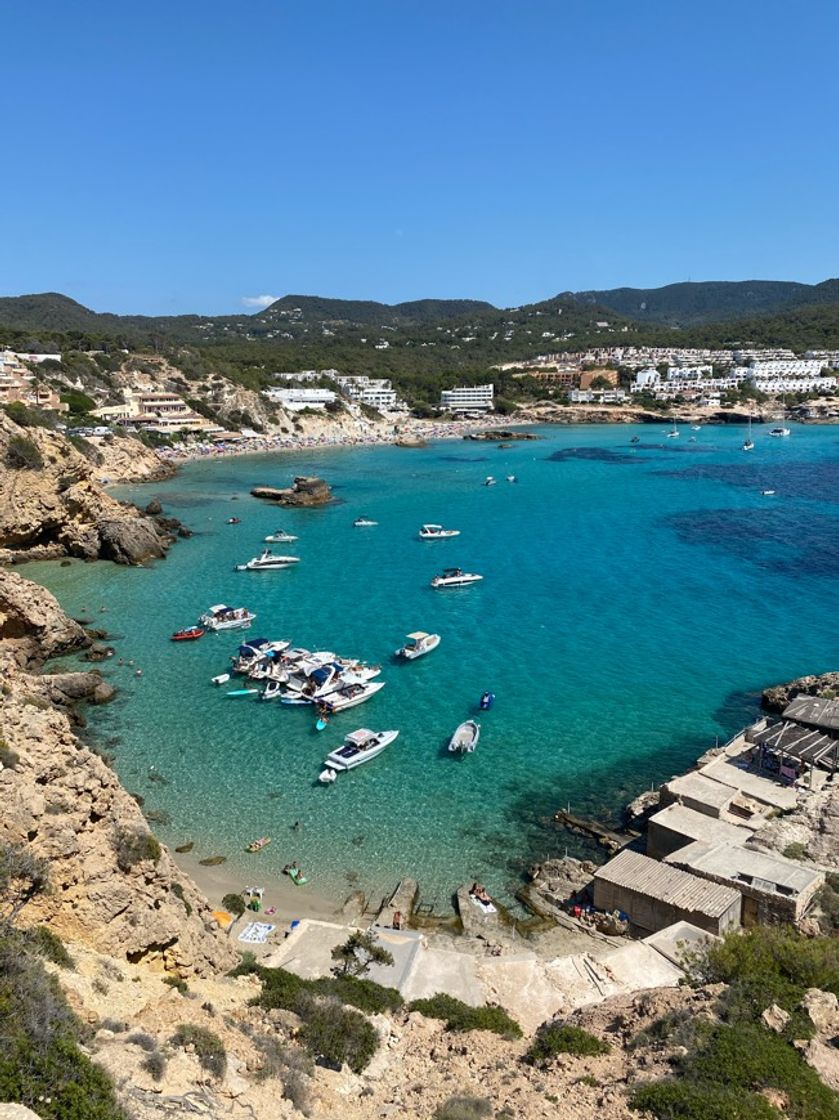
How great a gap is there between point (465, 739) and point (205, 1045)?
14907 millimetres

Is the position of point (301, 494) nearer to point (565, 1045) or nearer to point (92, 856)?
point (92, 856)

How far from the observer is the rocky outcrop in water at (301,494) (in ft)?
205

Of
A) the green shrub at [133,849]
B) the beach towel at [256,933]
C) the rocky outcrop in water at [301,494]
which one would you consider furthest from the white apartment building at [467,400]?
the green shrub at [133,849]

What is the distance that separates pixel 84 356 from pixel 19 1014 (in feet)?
338

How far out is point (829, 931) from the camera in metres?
13.9

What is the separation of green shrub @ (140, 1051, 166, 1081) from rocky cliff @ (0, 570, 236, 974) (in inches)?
139

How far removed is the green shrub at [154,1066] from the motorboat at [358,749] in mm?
13380

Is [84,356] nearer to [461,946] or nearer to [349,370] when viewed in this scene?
[349,370]

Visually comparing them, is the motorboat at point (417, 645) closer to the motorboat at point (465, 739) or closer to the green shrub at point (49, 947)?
the motorboat at point (465, 739)

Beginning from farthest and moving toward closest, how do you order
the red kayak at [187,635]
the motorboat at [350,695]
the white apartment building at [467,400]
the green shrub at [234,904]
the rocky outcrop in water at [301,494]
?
the white apartment building at [467,400] < the rocky outcrop in water at [301,494] < the red kayak at [187,635] < the motorboat at [350,695] < the green shrub at [234,904]

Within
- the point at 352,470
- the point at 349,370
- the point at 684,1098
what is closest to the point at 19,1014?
the point at 684,1098

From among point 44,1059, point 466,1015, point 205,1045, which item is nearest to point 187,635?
point 466,1015

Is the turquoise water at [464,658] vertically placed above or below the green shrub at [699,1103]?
below

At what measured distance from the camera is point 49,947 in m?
9.34
